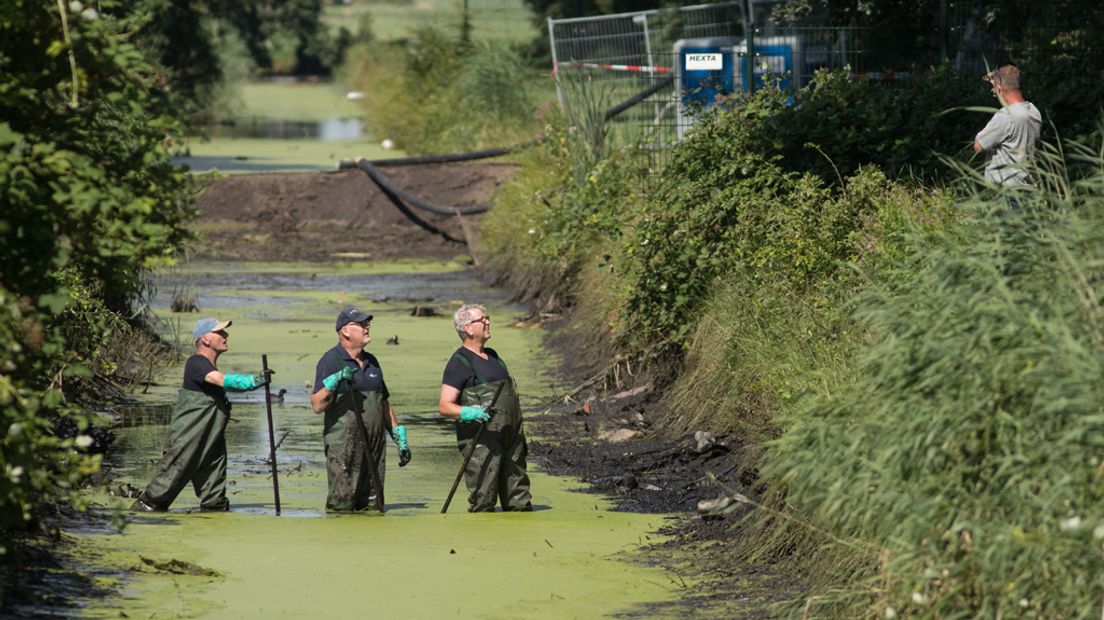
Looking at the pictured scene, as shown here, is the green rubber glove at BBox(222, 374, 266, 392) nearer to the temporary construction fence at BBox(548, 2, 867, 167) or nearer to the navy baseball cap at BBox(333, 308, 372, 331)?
the navy baseball cap at BBox(333, 308, 372, 331)

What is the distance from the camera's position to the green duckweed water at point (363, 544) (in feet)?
26.3

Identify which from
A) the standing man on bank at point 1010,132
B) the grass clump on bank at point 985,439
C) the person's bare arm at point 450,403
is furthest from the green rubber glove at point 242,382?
the standing man on bank at point 1010,132

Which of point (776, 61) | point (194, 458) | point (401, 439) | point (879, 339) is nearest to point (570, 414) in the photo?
point (401, 439)

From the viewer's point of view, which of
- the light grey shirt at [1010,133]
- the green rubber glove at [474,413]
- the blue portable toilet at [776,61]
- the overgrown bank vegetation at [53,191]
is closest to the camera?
the overgrown bank vegetation at [53,191]

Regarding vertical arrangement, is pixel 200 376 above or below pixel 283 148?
above

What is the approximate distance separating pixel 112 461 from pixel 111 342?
3028mm

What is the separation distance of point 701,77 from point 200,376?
931 cm

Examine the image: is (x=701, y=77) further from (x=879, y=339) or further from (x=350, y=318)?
(x=879, y=339)

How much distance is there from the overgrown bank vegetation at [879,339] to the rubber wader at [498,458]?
4.49 feet

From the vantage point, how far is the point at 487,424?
409 inches

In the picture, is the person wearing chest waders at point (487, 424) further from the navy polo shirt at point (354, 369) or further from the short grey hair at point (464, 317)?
the navy polo shirt at point (354, 369)

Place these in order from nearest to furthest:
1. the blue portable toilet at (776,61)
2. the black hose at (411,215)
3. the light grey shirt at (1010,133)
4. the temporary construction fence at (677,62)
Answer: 1. the light grey shirt at (1010,133)
2. the temporary construction fence at (677,62)
3. the blue portable toilet at (776,61)
4. the black hose at (411,215)

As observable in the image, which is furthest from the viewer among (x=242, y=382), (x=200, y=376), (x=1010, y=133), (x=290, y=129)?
(x=290, y=129)

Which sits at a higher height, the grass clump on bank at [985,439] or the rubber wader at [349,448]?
the grass clump on bank at [985,439]
